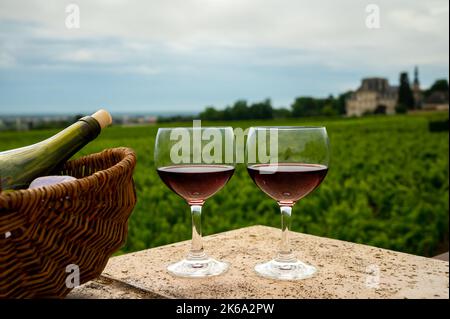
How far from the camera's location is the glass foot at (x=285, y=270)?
1429mm

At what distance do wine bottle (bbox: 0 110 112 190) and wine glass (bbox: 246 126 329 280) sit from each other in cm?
46

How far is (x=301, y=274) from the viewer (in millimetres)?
1442

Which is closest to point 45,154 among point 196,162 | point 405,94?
point 196,162

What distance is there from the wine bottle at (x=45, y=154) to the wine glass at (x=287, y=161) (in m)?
0.46

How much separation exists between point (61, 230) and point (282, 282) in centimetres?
61

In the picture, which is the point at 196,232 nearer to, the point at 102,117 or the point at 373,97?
the point at 102,117

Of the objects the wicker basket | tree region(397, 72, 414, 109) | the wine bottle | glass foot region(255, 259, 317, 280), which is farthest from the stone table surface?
tree region(397, 72, 414, 109)

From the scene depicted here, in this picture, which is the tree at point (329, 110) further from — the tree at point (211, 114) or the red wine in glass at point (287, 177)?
the red wine in glass at point (287, 177)

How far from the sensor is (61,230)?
1102mm

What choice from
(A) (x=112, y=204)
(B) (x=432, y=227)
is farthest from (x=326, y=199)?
(A) (x=112, y=204)

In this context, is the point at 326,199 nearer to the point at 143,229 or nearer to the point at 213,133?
the point at 143,229

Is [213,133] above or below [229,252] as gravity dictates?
above

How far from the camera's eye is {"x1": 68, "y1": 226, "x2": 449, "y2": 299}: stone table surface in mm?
1327
